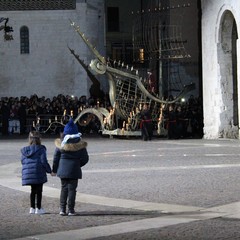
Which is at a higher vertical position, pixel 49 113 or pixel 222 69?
pixel 222 69

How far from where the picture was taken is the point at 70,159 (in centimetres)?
1152

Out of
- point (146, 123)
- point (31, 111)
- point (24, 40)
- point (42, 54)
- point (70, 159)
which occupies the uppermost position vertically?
point (24, 40)

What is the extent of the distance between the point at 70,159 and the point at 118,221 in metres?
1.40

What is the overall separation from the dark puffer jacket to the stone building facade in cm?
1924

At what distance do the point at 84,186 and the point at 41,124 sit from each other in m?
23.7

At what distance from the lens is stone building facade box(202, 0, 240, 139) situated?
3033 cm

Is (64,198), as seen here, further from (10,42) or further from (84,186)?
(10,42)

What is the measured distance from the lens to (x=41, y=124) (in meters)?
38.5

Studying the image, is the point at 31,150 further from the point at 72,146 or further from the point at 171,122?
the point at 171,122

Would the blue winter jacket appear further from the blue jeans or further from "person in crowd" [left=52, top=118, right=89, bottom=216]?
the blue jeans

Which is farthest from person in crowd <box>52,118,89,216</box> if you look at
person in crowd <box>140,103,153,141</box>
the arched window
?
the arched window

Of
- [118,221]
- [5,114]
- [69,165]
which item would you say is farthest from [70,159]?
[5,114]

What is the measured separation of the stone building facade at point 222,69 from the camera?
30.3 metres

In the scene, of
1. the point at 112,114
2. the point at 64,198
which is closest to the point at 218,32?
the point at 112,114
